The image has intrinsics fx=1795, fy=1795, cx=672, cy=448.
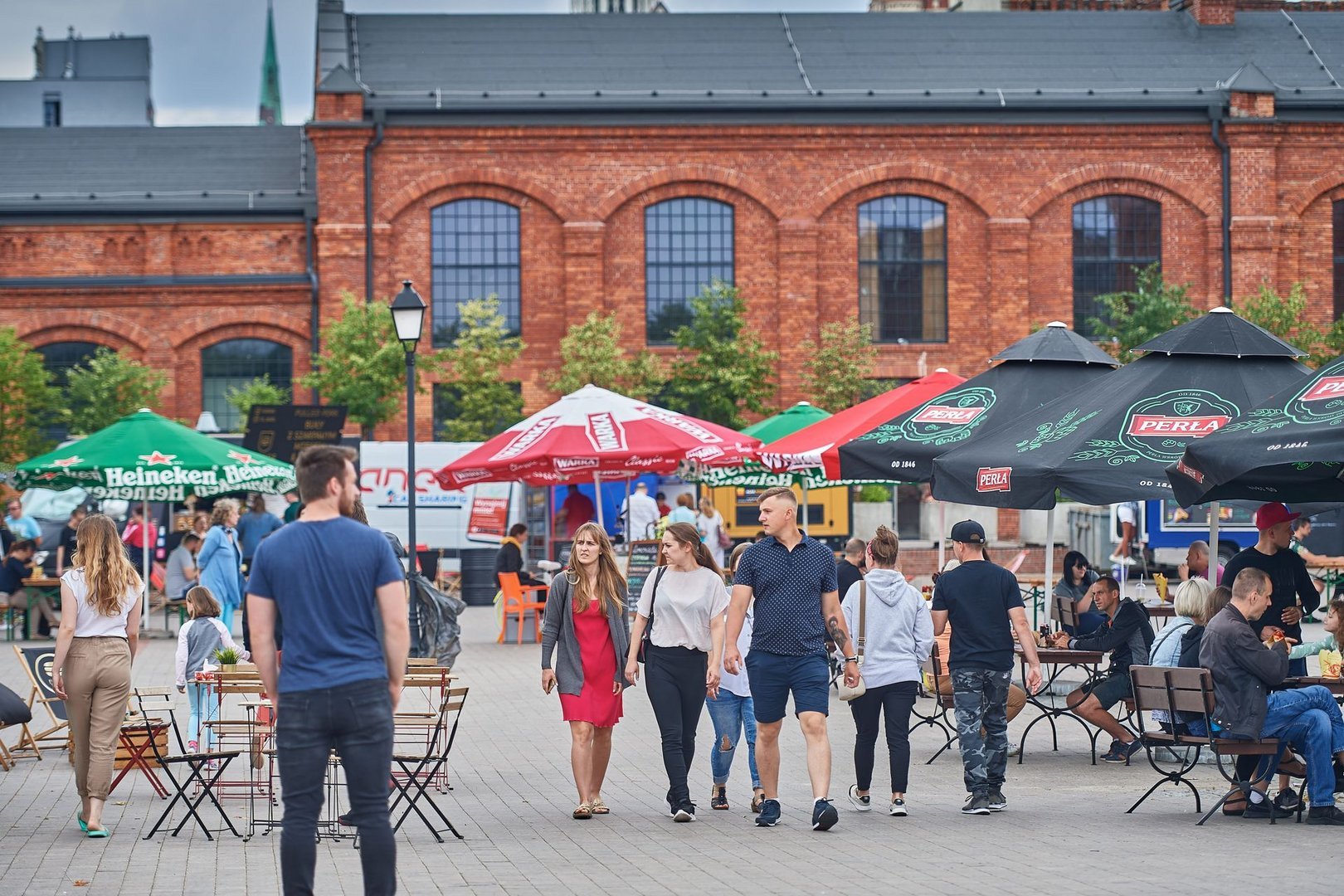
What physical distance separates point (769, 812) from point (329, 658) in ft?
13.1

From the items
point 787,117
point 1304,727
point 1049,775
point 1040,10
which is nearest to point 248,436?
point 787,117

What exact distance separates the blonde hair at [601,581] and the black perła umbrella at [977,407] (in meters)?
4.34

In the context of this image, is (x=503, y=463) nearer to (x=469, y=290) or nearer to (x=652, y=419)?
(x=652, y=419)

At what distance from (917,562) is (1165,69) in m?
15.4

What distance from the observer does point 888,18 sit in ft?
144

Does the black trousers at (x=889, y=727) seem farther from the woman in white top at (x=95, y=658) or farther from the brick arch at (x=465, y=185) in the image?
the brick arch at (x=465, y=185)

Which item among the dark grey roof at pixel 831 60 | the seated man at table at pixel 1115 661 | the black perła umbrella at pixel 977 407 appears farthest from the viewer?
the dark grey roof at pixel 831 60

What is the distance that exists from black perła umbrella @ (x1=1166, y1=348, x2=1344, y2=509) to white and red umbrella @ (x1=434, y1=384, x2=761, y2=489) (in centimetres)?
893

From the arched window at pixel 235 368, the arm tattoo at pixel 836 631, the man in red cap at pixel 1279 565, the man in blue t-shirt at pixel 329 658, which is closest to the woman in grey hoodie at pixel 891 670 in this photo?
the arm tattoo at pixel 836 631

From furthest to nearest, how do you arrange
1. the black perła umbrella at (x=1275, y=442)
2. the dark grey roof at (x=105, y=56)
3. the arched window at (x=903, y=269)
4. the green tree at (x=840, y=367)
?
1. the dark grey roof at (x=105, y=56)
2. the arched window at (x=903, y=269)
3. the green tree at (x=840, y=367)
4. the black perła umbrella at (x=1275, y=442)

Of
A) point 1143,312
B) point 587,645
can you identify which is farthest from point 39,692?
point 1143,312

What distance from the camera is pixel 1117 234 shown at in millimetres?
41094

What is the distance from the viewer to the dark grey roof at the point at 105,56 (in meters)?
72.9

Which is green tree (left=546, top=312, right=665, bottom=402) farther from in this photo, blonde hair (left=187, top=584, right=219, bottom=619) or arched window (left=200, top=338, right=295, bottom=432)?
blonde hair (left=187, top=584, right=219, bottom=619)
